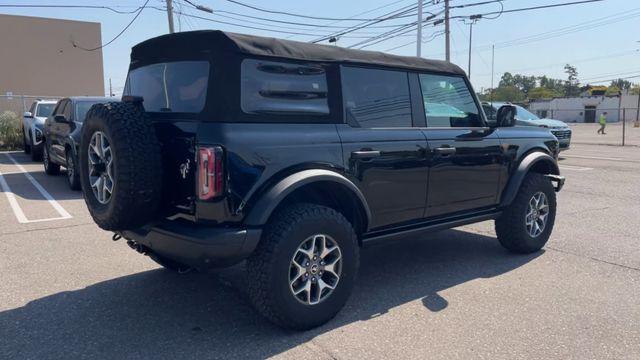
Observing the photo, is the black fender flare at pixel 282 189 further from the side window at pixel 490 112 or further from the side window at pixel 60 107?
the side window at pixel 60 107

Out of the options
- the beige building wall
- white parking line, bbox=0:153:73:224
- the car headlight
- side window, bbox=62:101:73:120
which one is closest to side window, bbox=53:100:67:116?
side window, bbox=62:101:73:120

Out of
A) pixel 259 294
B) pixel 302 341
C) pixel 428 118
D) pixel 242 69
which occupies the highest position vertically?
pixel 242 69

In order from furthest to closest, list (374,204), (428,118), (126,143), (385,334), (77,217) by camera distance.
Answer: (77,217) < (428,118) < (374,204) < (385,334) < (126,143)

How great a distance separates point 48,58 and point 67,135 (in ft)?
73.3

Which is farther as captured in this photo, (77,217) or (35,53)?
(35,53)

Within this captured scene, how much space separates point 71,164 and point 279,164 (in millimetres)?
7007

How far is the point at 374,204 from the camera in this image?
3957mm

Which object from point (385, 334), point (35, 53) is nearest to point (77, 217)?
point (385, 334)

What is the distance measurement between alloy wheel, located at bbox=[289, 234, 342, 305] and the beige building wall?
94.7 feet

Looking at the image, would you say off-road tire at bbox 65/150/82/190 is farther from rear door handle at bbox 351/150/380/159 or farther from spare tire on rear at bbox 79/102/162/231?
rear door handle at bbox 351/150/380/159

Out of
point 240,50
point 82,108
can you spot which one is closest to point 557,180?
point 240,50

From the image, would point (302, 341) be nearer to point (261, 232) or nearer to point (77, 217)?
point (261, 232)

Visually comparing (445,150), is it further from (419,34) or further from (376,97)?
(419,34)

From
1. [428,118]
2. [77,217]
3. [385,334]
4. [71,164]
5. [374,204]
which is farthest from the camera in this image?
[71,164]
